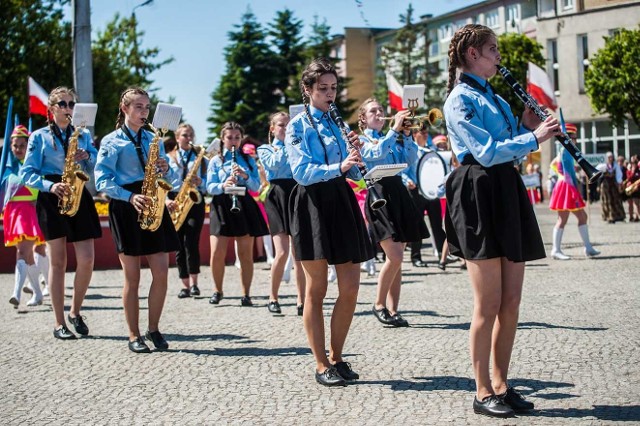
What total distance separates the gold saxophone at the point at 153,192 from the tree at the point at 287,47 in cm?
5926

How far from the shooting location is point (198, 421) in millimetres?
5684

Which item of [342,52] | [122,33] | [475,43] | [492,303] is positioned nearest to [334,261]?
[492,303]

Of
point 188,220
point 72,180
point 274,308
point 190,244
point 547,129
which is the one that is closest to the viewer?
point 547,129

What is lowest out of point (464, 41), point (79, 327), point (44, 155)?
point (79, 327)

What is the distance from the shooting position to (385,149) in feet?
28.5

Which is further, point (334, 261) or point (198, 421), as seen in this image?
point (334, 261)

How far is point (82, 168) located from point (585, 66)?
2039 inches

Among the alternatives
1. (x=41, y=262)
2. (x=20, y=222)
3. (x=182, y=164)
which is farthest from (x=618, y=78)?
(x=20, y=222)

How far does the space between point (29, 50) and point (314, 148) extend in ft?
97.5

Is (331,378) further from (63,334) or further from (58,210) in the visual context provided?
(58,210)

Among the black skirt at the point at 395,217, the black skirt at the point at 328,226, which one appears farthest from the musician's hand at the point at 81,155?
the black skirt at the point at 328,226

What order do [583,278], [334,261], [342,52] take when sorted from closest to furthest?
[334,261], [583,278], [342,52]

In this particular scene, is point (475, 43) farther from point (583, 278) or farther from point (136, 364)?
→ point (583, 278)

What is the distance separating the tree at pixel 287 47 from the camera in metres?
67.3
